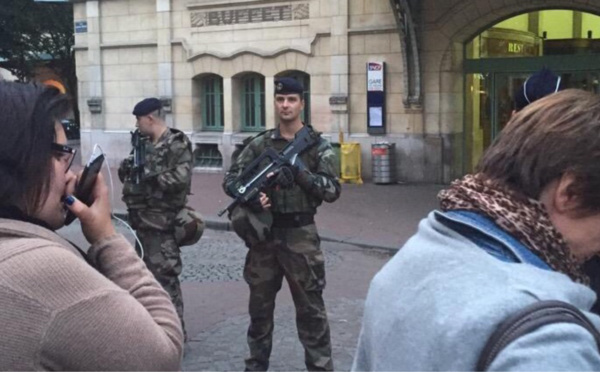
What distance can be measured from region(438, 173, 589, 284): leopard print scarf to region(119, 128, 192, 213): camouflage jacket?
476 centimetres

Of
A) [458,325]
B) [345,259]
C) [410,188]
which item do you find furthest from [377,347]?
[410,188]

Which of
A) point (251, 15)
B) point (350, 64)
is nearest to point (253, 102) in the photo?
point (251, 15)

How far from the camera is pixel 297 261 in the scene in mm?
5195

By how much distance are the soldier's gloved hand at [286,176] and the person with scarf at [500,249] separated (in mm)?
3506

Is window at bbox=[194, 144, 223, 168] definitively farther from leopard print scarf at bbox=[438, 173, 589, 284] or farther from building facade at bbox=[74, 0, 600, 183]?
leopard print scarf at bbox=[438, 173, 589, 284]

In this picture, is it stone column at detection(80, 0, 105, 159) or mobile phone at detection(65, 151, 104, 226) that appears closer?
mobile phone at detection(65, 151, 104, 226)

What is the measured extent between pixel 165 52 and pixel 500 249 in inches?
731

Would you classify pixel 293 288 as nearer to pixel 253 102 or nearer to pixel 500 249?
pixel 500 249

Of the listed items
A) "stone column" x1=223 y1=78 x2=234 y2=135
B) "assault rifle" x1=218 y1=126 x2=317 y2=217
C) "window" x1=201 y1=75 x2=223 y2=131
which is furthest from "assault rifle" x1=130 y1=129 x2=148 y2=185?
"window" x1=201 y1=75 x2=223 y2=131

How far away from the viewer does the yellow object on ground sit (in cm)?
1647

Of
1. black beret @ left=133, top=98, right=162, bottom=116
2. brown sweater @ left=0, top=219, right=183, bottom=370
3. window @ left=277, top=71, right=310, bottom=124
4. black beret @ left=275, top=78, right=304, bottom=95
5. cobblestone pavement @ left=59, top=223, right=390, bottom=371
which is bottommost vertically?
cobblestone pavement @ left=59, top=223, right=390, bottom=371

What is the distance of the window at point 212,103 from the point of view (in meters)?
19.3

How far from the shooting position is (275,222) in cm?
Answer: 527

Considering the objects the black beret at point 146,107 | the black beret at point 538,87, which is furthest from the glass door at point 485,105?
the black beret at point 538,87
